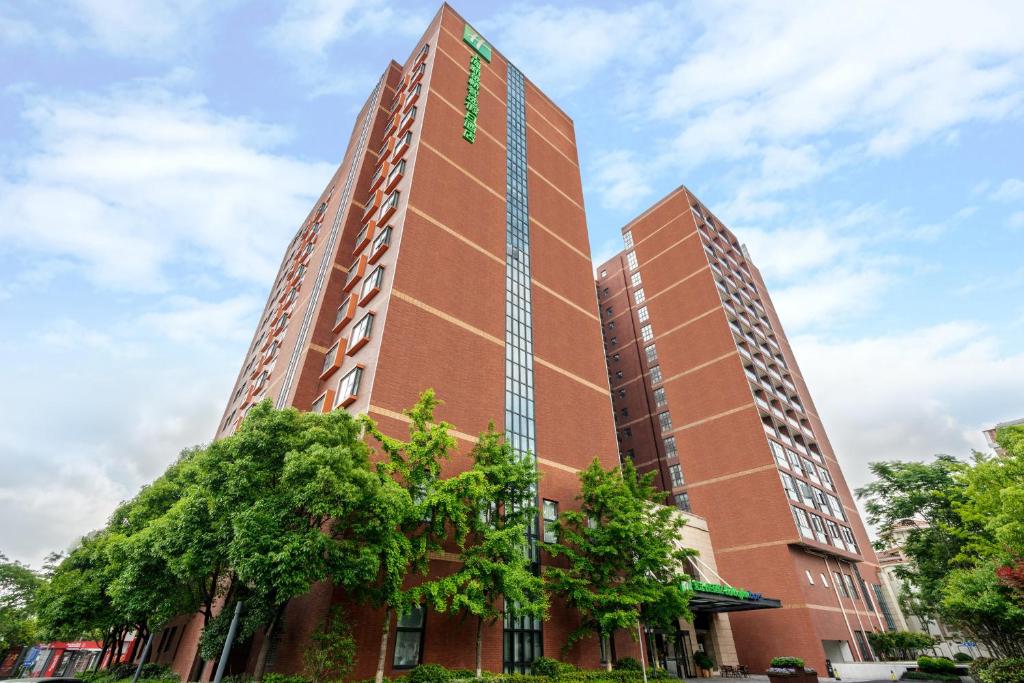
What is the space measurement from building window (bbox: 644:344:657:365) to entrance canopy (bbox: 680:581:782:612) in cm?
2587

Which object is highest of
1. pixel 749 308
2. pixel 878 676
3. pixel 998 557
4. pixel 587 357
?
pixel 749 308

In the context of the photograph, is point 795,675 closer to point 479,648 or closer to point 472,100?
point 479,648

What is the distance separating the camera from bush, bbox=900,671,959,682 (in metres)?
25.8

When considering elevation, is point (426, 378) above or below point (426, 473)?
above

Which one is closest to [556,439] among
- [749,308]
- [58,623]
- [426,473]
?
[426,473]

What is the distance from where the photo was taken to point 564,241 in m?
40.9

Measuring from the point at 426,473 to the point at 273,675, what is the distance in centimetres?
807

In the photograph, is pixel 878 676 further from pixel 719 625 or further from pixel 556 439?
pixel 556 439

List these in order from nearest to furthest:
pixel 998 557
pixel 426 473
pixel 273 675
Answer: pixel 273 675, pixel 426 473, pixel 998 557

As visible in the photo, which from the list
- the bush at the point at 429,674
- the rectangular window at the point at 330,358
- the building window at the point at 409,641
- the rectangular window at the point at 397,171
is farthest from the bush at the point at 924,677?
the rectangular window at the point at 397,171

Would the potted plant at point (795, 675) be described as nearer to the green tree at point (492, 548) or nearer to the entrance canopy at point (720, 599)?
the entrance canopy at point (720, 599)

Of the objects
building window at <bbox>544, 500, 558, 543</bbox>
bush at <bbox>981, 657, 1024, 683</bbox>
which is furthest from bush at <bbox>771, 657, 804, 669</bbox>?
building window at <bbox>544, 500, 558, 543</bbox>

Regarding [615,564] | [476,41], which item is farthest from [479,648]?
[476,41]

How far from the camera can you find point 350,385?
25.0 metres
